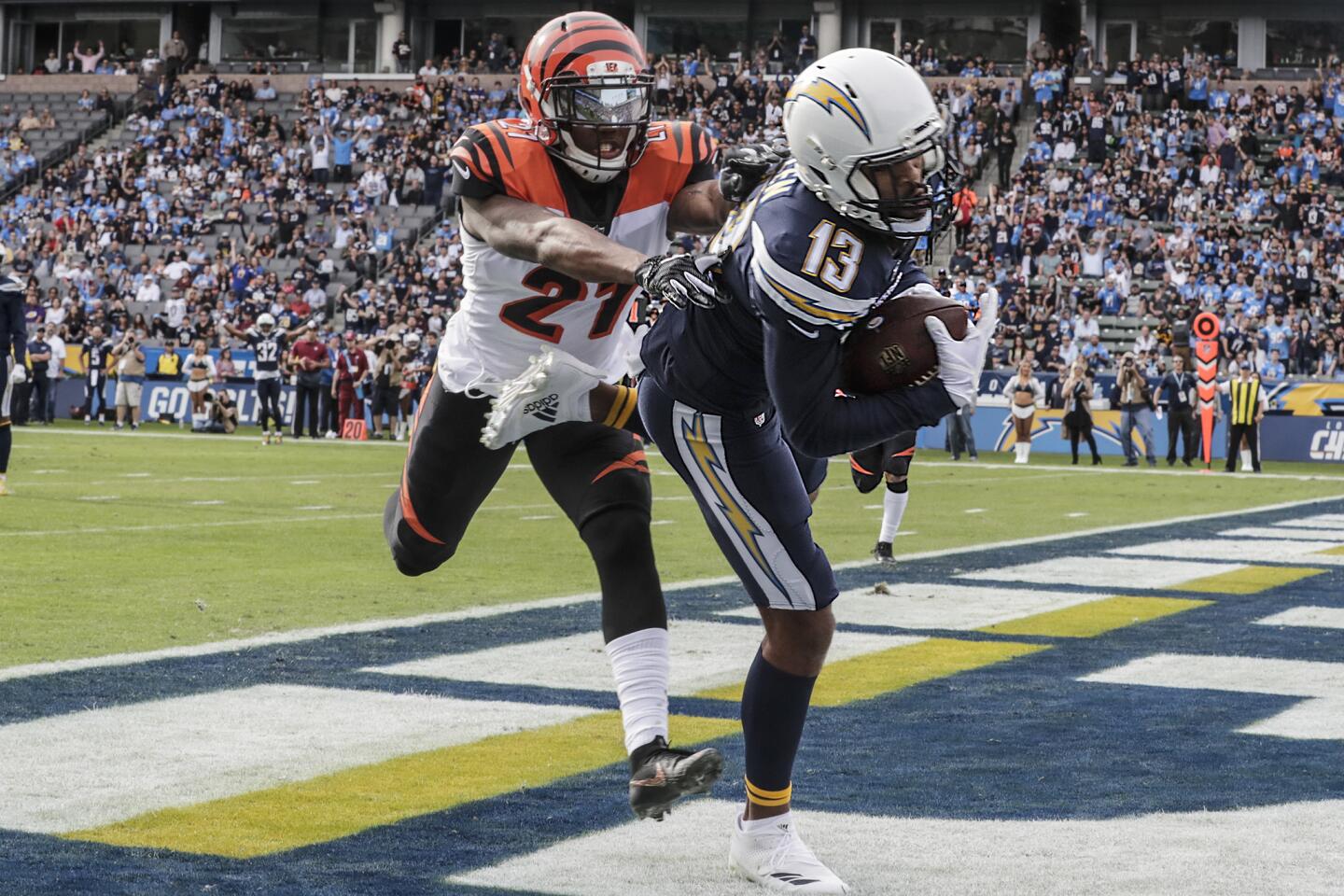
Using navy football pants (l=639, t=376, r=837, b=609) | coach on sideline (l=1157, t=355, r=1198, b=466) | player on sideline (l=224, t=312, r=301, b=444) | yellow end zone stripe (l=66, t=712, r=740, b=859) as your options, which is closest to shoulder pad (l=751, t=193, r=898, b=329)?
navy football pants (l=639, t=376, r=837, b=609)

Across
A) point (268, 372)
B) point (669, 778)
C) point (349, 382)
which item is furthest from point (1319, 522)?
point (349, 382)

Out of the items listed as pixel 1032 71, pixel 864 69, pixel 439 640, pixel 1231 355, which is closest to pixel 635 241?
pixel 864 69

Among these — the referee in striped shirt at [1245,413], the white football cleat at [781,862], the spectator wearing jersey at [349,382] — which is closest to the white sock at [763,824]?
the white football cleat at [781,862]

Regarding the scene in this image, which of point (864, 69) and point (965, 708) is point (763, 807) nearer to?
point (864, 69)

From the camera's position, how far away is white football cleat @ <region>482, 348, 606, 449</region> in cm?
453

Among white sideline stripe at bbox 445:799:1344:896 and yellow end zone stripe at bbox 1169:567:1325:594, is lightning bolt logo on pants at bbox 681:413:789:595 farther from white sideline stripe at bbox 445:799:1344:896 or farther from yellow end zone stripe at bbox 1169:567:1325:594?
yellow end zone stripe at bbox 1169:567:1325:594

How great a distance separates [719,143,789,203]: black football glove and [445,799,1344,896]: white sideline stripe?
58.8 inches

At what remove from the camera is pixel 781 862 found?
3797mm

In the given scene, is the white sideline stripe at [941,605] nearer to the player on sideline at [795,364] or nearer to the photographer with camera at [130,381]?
the player on sideline at [795,364]

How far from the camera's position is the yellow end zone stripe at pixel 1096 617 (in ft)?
25.7

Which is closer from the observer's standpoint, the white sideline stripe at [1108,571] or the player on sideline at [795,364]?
the player on sideline at [795,364]

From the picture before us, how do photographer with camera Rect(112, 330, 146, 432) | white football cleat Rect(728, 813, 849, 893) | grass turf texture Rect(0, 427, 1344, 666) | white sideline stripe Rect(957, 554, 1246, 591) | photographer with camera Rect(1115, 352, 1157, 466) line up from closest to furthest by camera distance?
white football cleat Rect(728, 813, 849, 893)
grass turf texture Rect(0, 427, 1344, 666)
white sideline stripe Rect(957, 554, 1246, 591)
photographer with camera Rect(1115, 352, 1157, 466)
photographer with camera Rect(112, 330, 146, 432)

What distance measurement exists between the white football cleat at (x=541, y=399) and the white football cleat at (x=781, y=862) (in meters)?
1.21

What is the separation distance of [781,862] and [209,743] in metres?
1.88
